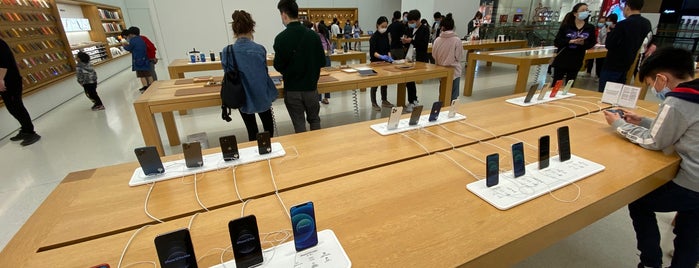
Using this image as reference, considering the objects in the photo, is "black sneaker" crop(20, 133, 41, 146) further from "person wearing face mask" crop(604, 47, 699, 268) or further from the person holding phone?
"person wearing face mask" crop(604, 47, 699, 268)

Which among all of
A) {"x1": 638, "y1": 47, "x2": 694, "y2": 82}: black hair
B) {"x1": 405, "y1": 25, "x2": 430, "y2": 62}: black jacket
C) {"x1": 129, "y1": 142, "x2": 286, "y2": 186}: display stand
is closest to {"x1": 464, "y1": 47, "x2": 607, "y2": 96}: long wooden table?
{"x1": 405, "y1": 25, "x2": 430, "y2": 62}: black jacket

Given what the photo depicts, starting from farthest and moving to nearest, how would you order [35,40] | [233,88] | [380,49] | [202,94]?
[35,40] → [380,49] → [202,94] → [233,88]

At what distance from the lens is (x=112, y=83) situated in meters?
7.38

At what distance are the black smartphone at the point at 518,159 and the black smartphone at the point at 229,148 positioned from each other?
1.13 m

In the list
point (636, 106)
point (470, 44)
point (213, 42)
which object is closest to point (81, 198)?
point (636, 106)

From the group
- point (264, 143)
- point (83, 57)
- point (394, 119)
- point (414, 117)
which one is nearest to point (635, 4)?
point (414, 117)

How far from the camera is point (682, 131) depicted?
1233 millimetres

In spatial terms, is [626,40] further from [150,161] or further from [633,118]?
[150,161]

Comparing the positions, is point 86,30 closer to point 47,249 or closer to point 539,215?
point 47,249

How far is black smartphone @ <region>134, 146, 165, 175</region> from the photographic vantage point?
118 cm

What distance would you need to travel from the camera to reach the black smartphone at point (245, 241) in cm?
73

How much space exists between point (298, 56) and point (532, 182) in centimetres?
190

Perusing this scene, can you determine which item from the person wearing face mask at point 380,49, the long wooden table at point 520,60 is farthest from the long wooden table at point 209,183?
the long wooden table at point 520,60

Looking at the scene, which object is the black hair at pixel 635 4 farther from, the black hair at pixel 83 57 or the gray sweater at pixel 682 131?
the black hair at pixel 83 57
